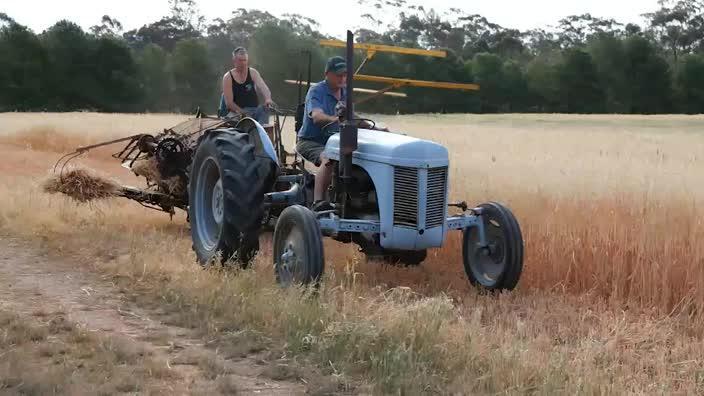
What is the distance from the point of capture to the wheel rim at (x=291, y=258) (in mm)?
5988

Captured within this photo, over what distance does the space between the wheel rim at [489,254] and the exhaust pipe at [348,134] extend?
1137 millimetres

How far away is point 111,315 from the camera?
18.5ft

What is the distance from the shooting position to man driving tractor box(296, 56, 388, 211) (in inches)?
261

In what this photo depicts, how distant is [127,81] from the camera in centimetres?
5084

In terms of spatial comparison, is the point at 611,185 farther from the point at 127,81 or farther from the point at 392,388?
the point at 127,81

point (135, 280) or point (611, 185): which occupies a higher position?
point (611, 185)

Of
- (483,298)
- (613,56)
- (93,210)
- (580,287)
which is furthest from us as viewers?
(613,56)

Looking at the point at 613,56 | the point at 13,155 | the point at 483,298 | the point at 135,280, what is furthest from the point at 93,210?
the point at 613,56

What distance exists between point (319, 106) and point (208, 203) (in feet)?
4.88

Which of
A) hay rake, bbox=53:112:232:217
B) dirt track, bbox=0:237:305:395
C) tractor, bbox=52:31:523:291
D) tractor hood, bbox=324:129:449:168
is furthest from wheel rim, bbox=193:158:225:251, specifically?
tractor hood, bbox=324:129:449:168

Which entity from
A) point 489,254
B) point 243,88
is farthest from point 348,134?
point 243,88

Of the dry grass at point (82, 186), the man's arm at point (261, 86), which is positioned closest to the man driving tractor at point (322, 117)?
the man's arm at point (261, 86)

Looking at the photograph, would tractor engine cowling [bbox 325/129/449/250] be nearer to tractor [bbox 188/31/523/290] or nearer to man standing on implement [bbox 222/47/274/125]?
tractor [bbox 188/31/523/290]

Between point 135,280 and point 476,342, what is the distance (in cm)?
289
